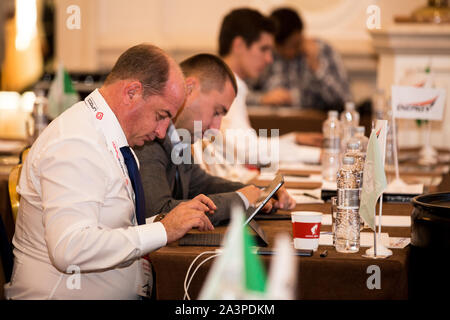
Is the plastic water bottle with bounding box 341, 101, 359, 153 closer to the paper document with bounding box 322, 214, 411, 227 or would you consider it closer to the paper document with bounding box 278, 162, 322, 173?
the paper document with bounding box 278, 162, 322, 173

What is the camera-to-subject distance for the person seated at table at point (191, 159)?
88.0 inches

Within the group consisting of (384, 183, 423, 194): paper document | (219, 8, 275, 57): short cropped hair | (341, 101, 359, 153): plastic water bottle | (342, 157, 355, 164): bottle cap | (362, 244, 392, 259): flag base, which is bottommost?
(384, 183, 423, 194): paper document

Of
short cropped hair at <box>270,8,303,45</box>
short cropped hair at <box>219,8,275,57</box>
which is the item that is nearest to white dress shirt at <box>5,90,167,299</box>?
short cropped hair at <box>219,8,275,57</box>

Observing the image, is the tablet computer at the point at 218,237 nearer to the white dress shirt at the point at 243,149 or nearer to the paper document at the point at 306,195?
the paper document at the point at 306,195

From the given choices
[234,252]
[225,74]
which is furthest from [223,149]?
[234,252]

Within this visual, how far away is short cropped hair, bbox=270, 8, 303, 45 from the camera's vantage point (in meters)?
5.38

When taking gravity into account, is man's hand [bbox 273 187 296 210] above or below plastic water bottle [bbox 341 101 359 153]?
below

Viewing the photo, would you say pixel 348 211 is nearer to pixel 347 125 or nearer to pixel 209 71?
pixel 209 71

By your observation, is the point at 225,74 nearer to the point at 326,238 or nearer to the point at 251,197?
the point at 251,197

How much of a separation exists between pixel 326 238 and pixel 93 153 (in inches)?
26.7

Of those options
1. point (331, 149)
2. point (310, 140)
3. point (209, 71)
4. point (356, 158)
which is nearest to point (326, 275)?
point (356, 158)

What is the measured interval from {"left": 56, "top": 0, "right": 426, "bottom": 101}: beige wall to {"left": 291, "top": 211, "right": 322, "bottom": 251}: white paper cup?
15.3 ft
